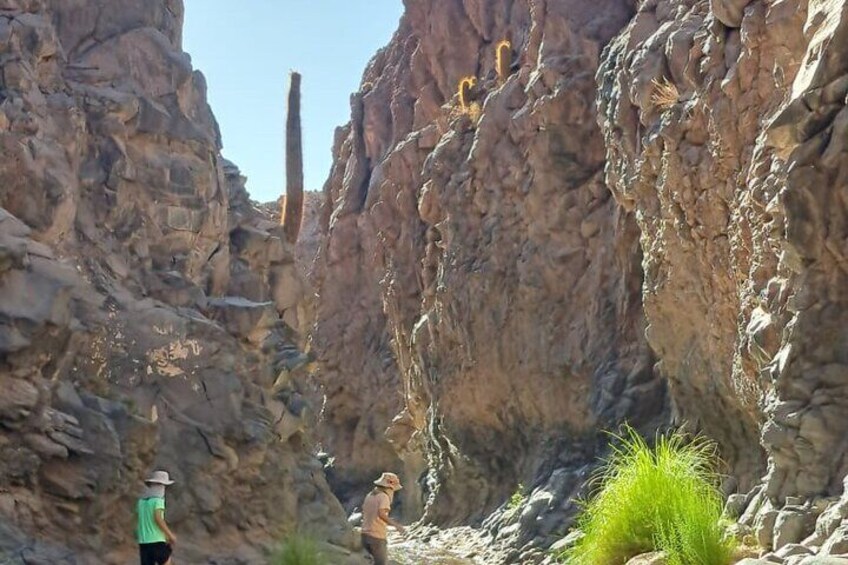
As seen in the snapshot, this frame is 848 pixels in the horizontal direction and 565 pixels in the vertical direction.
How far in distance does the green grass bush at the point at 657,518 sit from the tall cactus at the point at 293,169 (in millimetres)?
10552

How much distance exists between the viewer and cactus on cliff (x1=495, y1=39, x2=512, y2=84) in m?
26.3

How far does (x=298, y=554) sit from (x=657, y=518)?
4.06 metres

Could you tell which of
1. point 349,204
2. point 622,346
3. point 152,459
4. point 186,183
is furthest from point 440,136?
point 152,459

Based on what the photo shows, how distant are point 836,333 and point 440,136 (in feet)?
70.9

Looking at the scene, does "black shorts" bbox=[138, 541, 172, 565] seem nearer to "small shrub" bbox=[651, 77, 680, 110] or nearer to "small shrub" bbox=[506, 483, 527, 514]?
"small shrub" bbox=[651, 77, 680, 110]

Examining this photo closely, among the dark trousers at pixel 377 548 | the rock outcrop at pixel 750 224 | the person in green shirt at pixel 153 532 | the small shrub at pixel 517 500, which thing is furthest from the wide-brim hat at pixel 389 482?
the small shrub at pixel 517 500

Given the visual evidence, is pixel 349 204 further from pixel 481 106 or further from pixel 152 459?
pixel 152 459

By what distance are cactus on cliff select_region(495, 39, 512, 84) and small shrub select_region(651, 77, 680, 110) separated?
36.0 ft

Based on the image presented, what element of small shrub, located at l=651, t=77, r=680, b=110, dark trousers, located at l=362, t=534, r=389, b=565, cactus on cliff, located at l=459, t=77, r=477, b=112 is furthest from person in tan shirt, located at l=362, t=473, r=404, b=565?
cactus on cliff, located at l=459, t=77, r=477, b=112

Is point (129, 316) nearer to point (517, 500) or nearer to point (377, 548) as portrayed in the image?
point (377, 548)

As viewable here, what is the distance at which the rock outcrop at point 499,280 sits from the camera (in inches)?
811

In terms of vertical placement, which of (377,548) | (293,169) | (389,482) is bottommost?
(377,548)

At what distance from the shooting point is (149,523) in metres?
8.50

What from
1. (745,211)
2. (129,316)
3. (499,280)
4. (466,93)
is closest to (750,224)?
(745,211)
